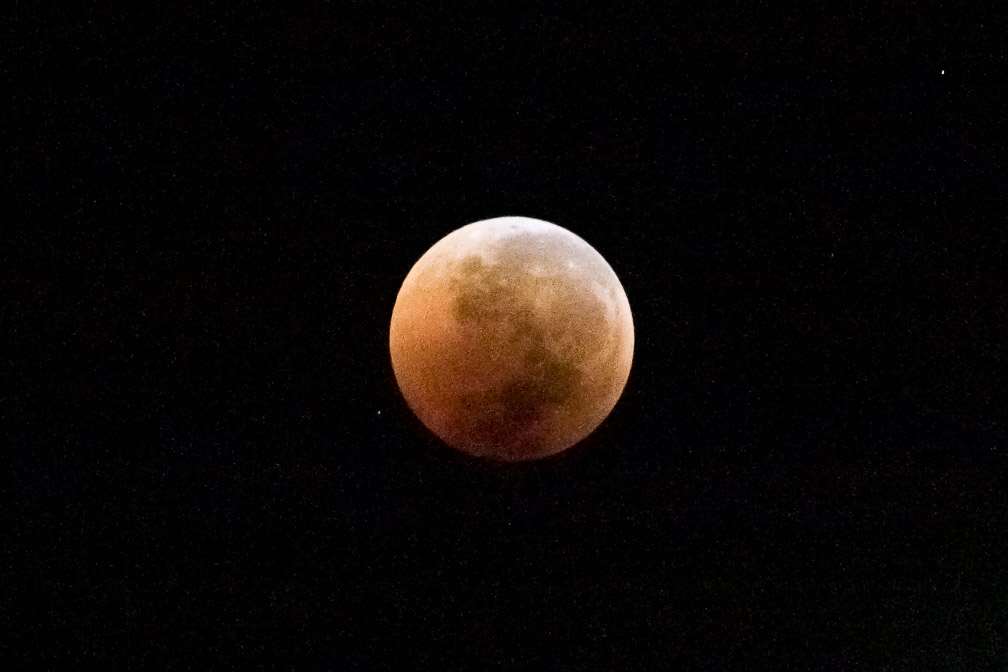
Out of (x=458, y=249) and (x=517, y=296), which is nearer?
(x=517, y=296)

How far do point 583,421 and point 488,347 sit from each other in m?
0.51

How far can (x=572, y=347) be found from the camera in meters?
2.17

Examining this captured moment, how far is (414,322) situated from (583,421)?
74 cm

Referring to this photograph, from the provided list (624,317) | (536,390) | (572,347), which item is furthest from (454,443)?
(624,317)

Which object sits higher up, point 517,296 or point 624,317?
point 624,317

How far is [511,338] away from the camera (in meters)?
2.11

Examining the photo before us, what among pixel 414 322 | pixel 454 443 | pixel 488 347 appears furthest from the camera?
pixel 454 443

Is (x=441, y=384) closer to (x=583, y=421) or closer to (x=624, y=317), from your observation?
(x=583, y=421)

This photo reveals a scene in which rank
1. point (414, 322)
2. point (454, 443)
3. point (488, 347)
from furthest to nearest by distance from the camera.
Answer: point (454, 443)
point (414, 322)
point (488, 347)

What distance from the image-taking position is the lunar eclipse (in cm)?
213

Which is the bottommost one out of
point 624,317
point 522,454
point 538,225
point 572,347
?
point 522,454

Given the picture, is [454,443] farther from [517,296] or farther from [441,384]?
[517,296]

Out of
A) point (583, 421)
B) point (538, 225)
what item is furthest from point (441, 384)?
point (538, 225)

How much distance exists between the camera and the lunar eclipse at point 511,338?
2133mm
